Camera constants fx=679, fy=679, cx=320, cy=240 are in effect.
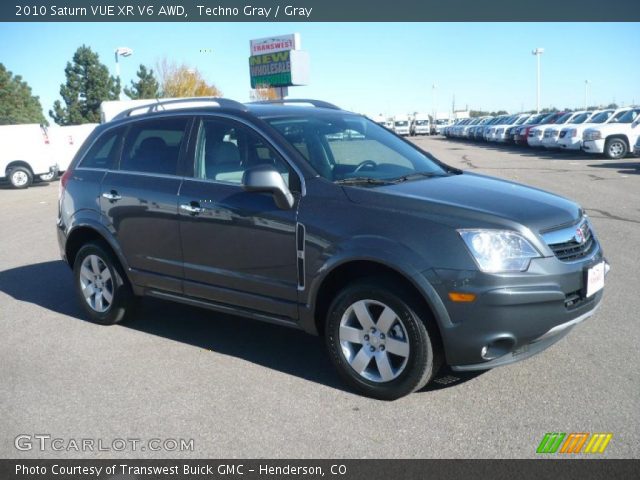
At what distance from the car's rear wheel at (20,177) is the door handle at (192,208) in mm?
21174

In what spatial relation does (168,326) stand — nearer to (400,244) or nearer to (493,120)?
(400,244)

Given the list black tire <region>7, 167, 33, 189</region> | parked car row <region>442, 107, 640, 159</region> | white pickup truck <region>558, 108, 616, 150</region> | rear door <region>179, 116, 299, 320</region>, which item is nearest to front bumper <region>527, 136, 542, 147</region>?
parked car row <region>442, 107, 640, 159</region>

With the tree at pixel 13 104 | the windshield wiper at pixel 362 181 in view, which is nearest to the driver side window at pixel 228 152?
the windshield wiper at pixel 362 181

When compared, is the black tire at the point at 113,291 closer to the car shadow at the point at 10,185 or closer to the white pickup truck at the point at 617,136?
the car shadow at the point at 10,185

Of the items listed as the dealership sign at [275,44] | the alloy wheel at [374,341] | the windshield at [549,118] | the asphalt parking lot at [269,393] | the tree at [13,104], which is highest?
the dealership sign at [275,44]

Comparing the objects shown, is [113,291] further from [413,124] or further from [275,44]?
[413,124]

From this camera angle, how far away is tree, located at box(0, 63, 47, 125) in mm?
53250

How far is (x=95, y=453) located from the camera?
3.71m

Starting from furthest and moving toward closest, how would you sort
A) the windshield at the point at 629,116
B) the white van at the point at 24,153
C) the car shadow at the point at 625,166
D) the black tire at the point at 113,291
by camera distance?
the white van at the point at 24,153
the windshield at the point at 629,116
the car shadow at the point at 625,166
the black tire at the point at 113,291

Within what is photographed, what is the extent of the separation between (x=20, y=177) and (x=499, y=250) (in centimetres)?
2337

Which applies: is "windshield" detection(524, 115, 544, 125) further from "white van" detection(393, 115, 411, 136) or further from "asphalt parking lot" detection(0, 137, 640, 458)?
"white van" detection(393, 115, 411, 136)

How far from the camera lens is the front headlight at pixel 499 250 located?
3.79 metres

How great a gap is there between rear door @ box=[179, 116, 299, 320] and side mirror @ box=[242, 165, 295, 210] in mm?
99

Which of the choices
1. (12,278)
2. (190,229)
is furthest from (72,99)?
(190,229)
